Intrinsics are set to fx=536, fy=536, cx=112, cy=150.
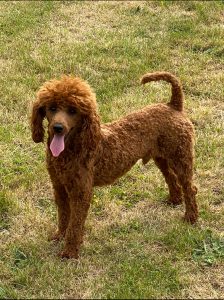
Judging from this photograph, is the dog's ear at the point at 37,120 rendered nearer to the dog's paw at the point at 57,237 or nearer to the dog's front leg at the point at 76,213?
the dog's front leg at the point at 76,213

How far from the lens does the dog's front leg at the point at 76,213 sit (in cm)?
377

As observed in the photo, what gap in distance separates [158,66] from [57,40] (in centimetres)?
166

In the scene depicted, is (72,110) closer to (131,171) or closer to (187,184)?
(187,184)

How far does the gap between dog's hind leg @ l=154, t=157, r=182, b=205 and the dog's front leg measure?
901 millimetres

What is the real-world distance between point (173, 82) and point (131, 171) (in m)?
1.26

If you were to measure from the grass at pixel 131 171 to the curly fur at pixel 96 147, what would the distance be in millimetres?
265

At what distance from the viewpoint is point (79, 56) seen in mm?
→ 7328

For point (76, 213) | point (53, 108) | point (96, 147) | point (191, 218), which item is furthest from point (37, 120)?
point (191, 218)

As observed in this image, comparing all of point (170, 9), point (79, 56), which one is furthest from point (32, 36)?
point (170, 9)

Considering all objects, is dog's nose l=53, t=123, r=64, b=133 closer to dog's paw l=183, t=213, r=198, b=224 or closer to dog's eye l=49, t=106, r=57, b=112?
dog's eye l=49, t=106, r=57, b=112

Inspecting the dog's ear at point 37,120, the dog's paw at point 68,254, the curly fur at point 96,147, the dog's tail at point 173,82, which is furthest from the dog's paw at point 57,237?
the dog's tail at point 173,82

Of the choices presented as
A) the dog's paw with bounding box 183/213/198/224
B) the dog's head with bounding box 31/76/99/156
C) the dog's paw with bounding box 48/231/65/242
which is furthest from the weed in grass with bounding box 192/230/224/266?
the dog's head with bounding box 31/76/99/156

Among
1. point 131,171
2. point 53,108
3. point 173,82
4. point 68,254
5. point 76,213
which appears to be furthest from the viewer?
point 131,171

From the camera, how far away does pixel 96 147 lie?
372 cm
